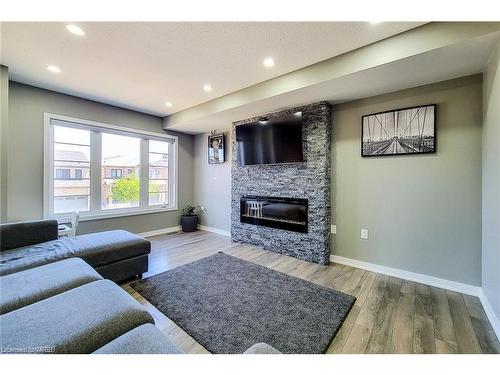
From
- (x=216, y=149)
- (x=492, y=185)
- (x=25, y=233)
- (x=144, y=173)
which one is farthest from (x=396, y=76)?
(x=144, y=173)

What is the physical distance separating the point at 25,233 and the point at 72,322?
1832mm

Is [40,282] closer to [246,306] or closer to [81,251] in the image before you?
[81,251]

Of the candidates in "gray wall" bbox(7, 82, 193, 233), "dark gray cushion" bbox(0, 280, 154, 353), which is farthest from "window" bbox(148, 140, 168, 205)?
"dark gray cushion" bbox(0, 280, 154, 353)

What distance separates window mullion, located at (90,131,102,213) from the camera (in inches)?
142

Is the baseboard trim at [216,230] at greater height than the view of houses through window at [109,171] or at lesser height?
lesser

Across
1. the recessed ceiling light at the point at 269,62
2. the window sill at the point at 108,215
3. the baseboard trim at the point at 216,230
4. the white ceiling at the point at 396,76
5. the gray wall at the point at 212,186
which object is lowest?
the baseboard trim at the point at 216,230

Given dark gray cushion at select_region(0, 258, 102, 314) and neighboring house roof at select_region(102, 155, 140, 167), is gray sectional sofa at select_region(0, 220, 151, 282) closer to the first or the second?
dark gray cushion at select_region(0, 258, 102, 314)

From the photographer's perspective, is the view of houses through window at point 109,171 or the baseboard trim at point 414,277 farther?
the view of houses through window at point 109,171

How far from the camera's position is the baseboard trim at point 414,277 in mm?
2156

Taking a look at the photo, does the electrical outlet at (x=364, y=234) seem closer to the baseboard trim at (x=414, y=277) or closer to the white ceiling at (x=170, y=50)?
the baseboard trim at (x=414, y=277)

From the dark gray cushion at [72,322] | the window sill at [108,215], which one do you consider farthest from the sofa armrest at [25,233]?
the dark gray cushion at [72,322]

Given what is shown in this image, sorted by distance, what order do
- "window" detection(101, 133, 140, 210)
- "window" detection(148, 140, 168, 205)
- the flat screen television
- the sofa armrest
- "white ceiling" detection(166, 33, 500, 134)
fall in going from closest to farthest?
"white ceiling" detection(166, 33, 500, 134)
the sofa armrest
the flat screen television
"window" detection(101, 133, 140, 210)
"window" detection(148, 140, 168, 205)

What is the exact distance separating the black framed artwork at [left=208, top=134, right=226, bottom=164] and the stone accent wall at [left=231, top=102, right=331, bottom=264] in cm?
104

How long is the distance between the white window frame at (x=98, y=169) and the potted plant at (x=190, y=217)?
0.27 m
